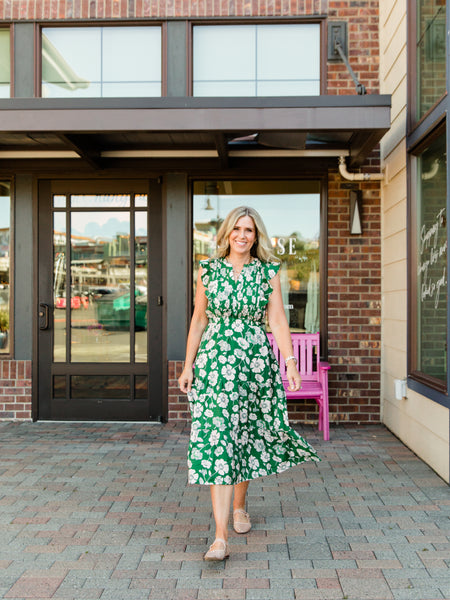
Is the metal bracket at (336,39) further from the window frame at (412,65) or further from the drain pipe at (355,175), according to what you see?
the drain pipe at (355,175)

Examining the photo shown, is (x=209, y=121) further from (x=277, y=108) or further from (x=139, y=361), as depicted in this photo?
(x=139, y=361)

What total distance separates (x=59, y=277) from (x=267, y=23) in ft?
11.2

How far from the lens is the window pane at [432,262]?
424cm

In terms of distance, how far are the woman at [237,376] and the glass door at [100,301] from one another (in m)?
2.79

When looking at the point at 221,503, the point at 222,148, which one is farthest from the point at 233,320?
the point at 222,148

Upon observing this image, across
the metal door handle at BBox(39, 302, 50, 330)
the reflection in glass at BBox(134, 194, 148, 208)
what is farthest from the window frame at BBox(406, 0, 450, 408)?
the metal door handle at BBox(39, 302, 50, 330)

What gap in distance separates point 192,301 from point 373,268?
189cm

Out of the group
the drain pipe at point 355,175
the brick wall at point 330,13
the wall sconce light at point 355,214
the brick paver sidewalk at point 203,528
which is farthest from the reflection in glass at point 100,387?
the brick wall at point 330,13

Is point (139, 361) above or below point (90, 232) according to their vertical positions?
below

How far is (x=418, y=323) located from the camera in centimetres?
483

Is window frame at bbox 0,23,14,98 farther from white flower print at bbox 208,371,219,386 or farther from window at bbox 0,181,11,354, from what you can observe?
white flower print at bbox 208,371,219,386

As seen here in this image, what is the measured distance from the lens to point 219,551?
2.84 meters

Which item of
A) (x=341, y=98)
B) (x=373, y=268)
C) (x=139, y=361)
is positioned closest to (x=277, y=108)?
(x=341, y=98)

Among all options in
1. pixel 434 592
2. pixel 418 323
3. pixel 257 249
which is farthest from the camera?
pixel 418 323
